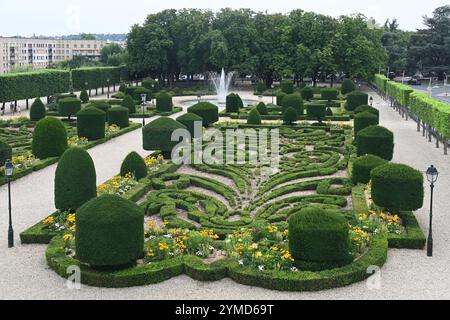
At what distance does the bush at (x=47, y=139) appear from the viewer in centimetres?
2712

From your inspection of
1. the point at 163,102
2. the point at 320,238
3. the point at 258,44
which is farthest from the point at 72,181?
the point at 258,44

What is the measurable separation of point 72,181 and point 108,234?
4822mm

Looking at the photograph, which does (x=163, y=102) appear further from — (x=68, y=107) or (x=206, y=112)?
(x=206, y=112)

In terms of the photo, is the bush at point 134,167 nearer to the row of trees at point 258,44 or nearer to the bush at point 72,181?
the bush at point 72,181

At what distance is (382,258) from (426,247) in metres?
2.08

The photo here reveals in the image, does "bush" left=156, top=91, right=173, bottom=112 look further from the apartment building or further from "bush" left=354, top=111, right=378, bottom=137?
the apartment building

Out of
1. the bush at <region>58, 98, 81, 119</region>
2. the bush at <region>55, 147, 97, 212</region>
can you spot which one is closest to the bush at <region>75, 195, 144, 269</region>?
the bush at <region>55, 147, 97, 212</region>

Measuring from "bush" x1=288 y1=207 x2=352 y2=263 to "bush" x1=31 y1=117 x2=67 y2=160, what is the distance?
54.9 feet

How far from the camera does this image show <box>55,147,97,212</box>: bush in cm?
1741

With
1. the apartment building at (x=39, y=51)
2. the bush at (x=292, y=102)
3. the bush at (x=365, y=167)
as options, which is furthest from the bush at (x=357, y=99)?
the apartment building at (x=39, y=51)

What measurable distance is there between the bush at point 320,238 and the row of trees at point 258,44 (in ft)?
182

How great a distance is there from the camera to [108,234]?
13102 mm

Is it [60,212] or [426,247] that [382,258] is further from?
[60,212]

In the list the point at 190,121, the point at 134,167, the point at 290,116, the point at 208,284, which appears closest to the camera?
the point at 208,284
